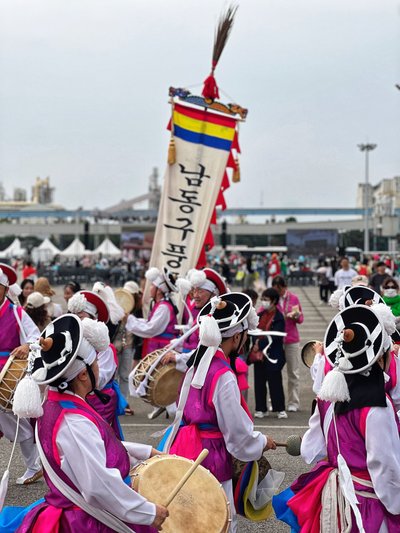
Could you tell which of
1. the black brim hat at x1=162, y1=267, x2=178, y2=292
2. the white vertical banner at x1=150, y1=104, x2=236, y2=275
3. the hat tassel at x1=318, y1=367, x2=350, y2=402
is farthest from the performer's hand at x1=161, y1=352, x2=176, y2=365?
the white vertical banner at x1=150, y1=104, x2=236, y2=275

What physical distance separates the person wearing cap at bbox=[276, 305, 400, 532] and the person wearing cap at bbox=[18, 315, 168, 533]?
817 millimetres

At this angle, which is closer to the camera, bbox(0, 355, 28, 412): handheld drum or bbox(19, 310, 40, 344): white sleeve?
bbox(0, 355, 28, 412): handheld drum

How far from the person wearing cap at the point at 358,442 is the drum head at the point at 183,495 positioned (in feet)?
1.56

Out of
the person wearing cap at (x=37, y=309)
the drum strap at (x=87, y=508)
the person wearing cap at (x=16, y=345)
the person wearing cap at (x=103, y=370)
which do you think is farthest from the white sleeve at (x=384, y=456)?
A: the person wearing cap at (x=37, y=309)

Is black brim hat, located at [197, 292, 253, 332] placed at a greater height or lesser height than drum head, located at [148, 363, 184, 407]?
greater

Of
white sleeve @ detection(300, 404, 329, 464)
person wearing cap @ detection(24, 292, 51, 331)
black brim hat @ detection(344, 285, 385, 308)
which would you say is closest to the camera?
white sleeve @ detection(300, 404, 329, 464)

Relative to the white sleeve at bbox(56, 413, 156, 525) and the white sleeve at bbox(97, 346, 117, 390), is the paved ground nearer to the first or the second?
the white sleeve at bbox(97, 346, 117, 390)

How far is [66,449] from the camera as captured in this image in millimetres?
3389

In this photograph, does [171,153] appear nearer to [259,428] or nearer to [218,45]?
[218,45]

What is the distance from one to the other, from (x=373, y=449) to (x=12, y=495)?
12.1ft

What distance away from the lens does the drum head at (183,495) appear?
142 inches

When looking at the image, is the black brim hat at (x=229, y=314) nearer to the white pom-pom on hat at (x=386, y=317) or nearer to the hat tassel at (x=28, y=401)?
the white pom-pom on hat at (x=386, y=317)

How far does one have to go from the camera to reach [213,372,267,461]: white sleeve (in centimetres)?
437

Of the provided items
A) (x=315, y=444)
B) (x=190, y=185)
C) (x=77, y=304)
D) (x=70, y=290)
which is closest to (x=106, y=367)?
(x=77, y=304)
